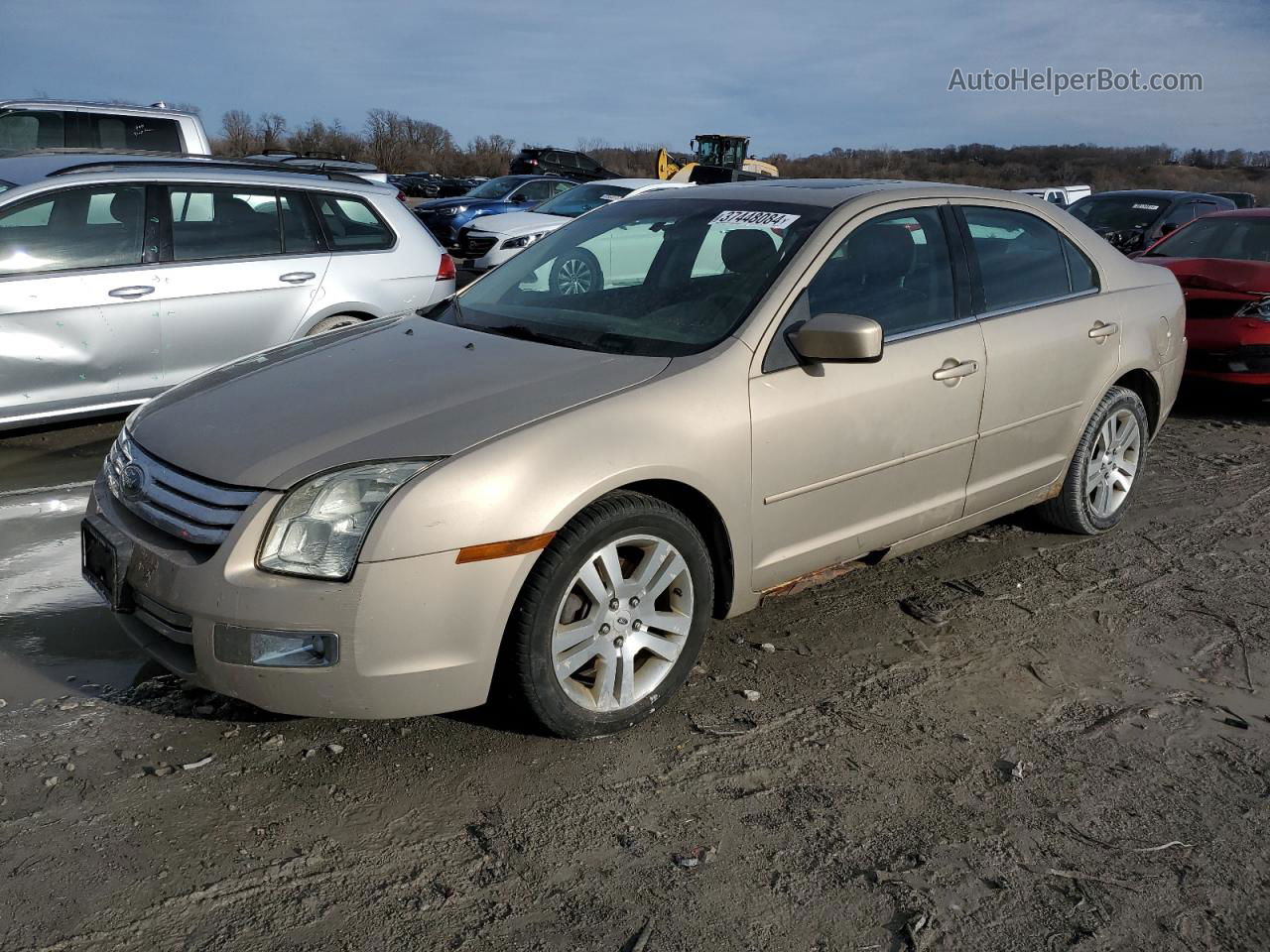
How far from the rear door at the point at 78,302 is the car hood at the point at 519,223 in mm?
8905

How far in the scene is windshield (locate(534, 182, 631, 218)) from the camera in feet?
50.1

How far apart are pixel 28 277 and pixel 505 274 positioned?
2.88 meters

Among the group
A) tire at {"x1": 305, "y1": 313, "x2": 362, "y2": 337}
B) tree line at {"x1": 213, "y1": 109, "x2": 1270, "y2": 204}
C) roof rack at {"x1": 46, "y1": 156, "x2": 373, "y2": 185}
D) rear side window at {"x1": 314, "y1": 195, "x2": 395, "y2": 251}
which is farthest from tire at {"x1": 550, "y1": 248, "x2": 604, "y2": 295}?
tree line at {"x1": 213, "y1": 109, "x2": 1270, "y2": 204}

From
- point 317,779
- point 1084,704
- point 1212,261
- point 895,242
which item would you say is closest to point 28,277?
point 317,779

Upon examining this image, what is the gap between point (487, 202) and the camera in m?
19.1

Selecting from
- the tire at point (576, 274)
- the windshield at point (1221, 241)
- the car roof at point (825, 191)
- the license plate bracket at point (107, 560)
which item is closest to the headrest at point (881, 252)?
the car roof at point (825, 191)

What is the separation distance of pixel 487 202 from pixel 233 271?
13321mm

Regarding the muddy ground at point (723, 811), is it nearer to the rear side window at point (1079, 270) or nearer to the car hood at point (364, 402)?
the car hood at point (364, 402)

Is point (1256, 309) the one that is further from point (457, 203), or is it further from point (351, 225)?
point (457, 203)

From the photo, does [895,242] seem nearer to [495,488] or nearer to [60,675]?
[495,488]

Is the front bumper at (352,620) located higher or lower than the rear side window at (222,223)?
lower

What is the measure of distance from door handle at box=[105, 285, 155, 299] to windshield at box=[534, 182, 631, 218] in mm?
9704

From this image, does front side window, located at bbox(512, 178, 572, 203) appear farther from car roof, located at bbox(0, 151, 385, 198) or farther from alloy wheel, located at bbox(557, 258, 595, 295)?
alloy wheel, located at bbox(557, 258, 595, 295)

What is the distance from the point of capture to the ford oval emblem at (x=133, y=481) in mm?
3156
